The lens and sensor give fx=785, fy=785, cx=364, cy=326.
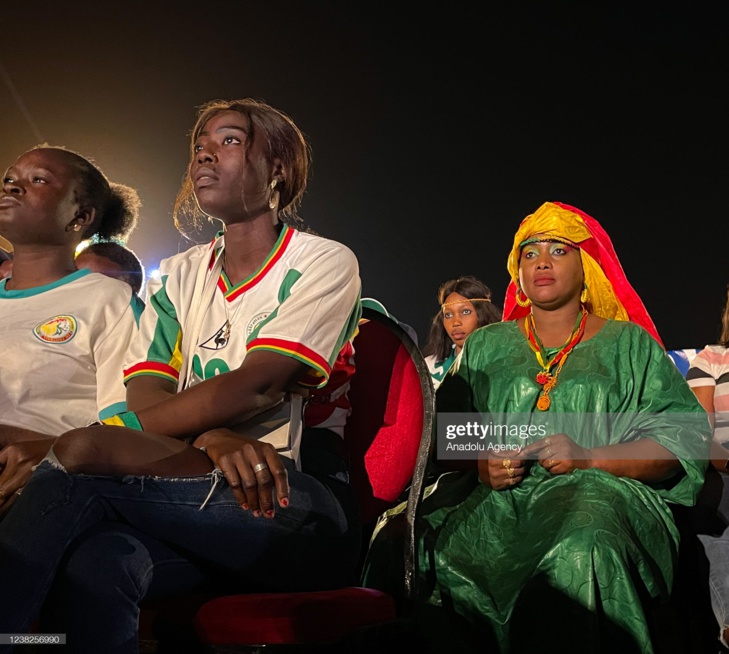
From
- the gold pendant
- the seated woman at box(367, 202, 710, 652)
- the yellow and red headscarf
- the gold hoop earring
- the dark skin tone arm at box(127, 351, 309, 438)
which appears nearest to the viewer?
the dark skin tone arm at box(127, 351, 309, 438)

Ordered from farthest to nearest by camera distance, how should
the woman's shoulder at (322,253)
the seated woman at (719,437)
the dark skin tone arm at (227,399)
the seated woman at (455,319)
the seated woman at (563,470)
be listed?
the seated woman at (455,319) < the seated woman at (719,437) < the seated woman at (563,470) < the woman's shoulder at (322,253) < the dark skin tone arm at (227,399)

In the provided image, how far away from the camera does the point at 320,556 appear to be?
1.16 m

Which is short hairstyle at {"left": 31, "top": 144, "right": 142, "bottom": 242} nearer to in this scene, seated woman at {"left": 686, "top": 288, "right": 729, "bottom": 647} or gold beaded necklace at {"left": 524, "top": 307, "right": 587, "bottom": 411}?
gold beaded necklace at {"left": 524, "top": 307, "right": 587, "bottom": 411}

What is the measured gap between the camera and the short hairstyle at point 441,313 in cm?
404

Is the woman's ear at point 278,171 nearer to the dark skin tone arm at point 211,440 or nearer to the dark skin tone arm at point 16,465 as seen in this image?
the dark skin tone arm at point 211,440

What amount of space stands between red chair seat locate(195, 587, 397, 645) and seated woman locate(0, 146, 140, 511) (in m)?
0.60

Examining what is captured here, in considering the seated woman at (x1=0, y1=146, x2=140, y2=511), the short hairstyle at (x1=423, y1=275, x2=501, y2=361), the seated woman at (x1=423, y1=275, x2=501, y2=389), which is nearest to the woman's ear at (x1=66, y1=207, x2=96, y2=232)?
the seated woman at (x1=0, y1=146, x2=140, y2=511)

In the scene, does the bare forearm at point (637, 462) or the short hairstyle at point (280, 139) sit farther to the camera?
the bare forearm at point (637, 462)

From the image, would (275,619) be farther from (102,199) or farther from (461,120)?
(461,120)

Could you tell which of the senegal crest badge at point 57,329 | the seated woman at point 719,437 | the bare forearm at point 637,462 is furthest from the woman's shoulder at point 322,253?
the seated woman at point 719,437

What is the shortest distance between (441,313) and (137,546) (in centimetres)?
320

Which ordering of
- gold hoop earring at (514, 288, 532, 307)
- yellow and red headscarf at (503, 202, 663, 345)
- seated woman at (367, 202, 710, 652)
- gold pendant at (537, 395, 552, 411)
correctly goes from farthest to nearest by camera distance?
gold hoop earring at (514, 288, 532, 307)
yellow and red headscarf at (503, 202, 663, 345)
gold pendant at (537, 395, 552, 411)
seated woman at (367, 202, 710, 652)

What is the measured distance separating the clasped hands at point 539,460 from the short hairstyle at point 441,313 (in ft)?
7.03

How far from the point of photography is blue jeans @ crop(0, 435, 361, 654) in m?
0.97
